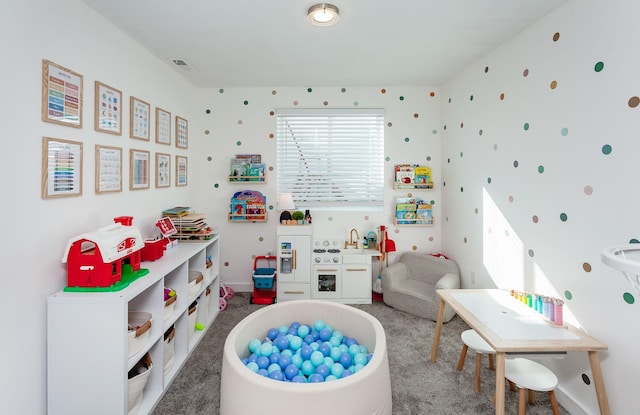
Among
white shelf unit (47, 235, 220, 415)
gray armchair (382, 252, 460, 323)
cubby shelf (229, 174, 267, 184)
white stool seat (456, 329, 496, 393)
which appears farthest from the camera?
cubby shelf (229, 174, 267, 184)

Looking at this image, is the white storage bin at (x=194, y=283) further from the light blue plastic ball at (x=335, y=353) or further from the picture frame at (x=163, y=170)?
the light blue plastic ball at (x=335, y=353)

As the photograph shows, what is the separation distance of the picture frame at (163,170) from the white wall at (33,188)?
78cm

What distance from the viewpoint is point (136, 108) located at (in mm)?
2443

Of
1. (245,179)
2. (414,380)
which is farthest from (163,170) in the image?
(414,380)

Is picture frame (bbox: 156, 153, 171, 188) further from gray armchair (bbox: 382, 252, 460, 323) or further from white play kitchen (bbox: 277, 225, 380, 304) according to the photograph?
gray armchair (bbox: 382, 252, 460, 323)

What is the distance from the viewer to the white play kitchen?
3.34 meters

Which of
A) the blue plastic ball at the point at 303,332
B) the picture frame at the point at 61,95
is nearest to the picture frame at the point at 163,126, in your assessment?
the picture frame at the point at 61,95

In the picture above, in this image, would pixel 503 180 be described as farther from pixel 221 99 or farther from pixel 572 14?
pixel 221 99

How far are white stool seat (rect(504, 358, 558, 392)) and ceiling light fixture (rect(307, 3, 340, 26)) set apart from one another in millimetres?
2391

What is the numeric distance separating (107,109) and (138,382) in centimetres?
175

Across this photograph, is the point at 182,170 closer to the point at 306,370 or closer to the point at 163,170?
the point at 163,170

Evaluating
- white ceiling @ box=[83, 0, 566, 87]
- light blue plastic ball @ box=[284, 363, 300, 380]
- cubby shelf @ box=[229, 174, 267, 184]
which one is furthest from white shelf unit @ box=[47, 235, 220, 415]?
cubby shelf @ box=[229, 174, 267, 184]

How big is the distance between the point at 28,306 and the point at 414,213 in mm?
3402

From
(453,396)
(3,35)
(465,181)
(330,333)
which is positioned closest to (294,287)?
(330,333)
